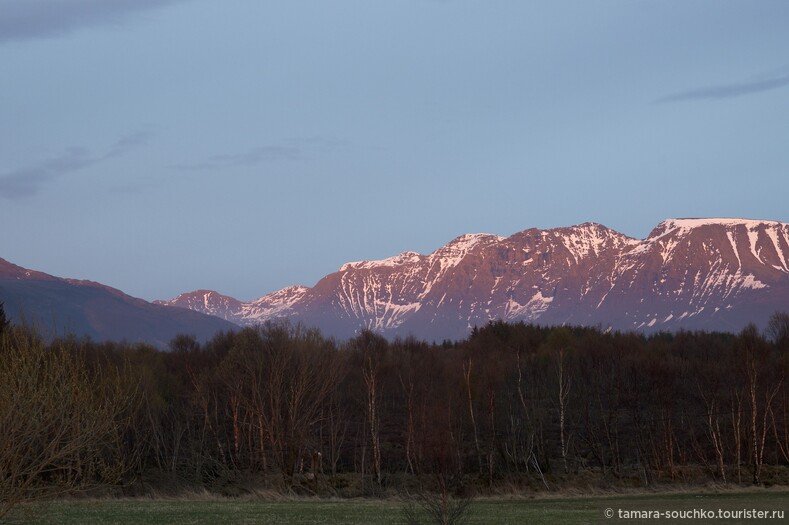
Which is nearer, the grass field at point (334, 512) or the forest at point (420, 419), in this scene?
the grass field at point (334, 512)

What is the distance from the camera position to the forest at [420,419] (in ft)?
230

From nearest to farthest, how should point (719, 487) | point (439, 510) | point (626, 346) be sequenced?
point (439, 510)
point (719, 487)
point (626, 346)

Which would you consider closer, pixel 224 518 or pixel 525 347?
pixel 224 518

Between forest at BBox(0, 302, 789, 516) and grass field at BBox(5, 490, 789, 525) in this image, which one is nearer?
grass field at BBox(5, 490, 789, 525)

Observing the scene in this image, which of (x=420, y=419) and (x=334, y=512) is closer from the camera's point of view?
(x=334, y=512)

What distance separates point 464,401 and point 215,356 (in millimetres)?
27785

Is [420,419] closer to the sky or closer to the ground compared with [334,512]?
closer to the sky

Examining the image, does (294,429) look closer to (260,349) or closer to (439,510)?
(260,349)

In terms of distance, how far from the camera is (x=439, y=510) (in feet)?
70.7

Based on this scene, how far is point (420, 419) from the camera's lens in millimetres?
83562

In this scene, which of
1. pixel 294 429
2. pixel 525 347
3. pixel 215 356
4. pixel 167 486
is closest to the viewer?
pixel 167 486

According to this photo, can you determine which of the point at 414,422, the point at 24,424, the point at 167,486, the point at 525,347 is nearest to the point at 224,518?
the point at 24,424

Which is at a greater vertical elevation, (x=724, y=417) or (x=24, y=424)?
(x=24, y=424)

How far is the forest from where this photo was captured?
230 feet
